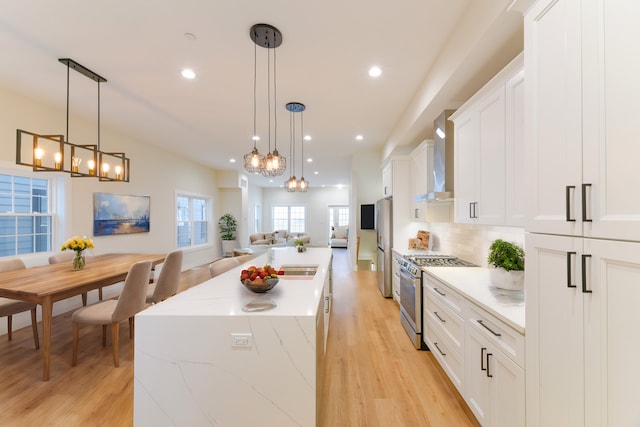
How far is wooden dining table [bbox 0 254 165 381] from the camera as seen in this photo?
7.61 feet

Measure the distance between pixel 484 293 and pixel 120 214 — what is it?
5877mm

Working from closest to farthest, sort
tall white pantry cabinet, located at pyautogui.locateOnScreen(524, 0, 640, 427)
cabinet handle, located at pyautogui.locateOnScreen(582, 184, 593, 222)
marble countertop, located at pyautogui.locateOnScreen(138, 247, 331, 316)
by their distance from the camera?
tall white pantry cabinet, located at pyautogui.locateOnScreen(524, 0, 640, 427) < cabinet handle, located at pyautogui.locateOnScreen(582, 184, 593, 222) < marble countertop, located at pyautogui.locateOnScreen(138, 247, 331, 316)

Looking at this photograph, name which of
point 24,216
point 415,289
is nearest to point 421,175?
point 415,289

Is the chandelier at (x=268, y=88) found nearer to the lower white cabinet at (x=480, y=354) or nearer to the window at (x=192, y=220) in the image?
the lower white cabinet at (x=480, y=354)

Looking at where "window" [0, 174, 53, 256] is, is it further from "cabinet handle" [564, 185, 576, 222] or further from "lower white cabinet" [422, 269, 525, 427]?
"cabinet handle" [564, 185, 576, 222]

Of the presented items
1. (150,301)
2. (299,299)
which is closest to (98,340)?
(150,301)

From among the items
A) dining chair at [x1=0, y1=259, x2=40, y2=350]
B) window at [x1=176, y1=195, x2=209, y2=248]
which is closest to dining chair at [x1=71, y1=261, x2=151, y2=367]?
dining chair at [x1=0, y1=259, x2=40, y2=350]

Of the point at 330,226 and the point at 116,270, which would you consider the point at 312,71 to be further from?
the point at 330,226

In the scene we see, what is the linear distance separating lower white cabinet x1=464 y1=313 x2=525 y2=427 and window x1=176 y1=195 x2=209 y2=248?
7.02 m

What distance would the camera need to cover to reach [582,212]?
3.44ft

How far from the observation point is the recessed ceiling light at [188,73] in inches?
115

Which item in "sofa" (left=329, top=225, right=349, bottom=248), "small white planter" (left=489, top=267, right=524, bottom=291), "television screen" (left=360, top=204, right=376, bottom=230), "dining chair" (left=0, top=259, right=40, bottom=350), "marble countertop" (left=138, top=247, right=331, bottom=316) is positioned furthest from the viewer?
"sofa" (left=329, top=225, right=349, bottom=248)

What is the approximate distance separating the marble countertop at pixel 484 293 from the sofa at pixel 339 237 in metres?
9.47

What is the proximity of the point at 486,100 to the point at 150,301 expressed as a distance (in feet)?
13.4
